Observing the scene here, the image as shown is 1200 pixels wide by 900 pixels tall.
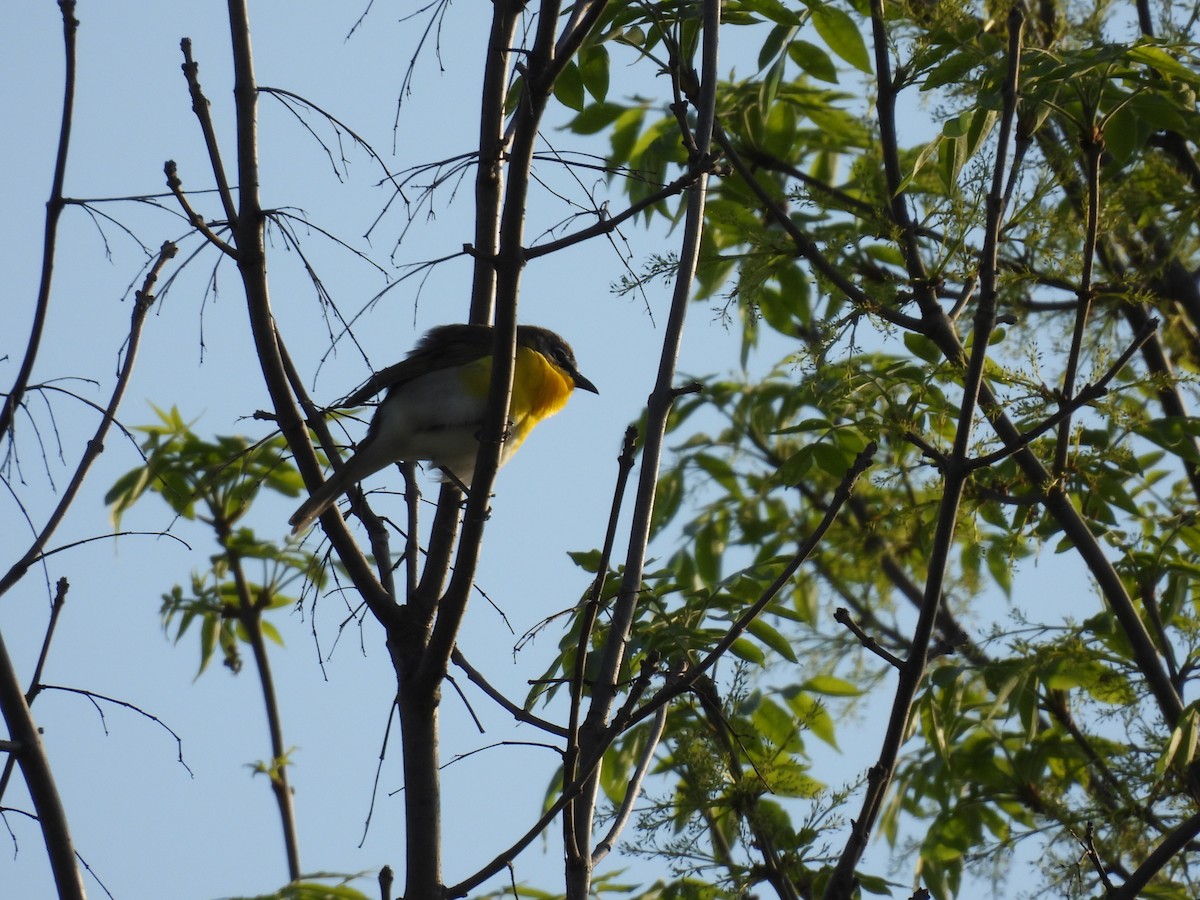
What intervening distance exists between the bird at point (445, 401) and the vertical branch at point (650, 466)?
5.34 ft

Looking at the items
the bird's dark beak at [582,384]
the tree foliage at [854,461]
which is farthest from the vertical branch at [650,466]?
the bird's dark beak at [582,384]

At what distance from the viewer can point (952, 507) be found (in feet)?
9.89

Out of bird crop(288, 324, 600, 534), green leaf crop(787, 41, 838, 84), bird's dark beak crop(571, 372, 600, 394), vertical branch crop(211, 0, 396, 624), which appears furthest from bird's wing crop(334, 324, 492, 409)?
vertical branch crop(211, 0, 396, 624)

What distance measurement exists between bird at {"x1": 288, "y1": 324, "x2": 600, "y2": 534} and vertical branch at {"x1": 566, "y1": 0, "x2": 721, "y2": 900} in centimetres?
163

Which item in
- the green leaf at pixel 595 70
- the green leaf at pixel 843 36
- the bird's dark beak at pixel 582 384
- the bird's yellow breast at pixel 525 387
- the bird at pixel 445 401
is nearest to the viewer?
the green leaf at pixel 595 70

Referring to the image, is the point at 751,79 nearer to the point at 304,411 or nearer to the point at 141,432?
the point at 304,411

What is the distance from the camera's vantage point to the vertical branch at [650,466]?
10.7ft

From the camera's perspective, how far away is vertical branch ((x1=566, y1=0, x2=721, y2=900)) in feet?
10.7

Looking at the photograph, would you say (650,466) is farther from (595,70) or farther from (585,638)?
(595,70)

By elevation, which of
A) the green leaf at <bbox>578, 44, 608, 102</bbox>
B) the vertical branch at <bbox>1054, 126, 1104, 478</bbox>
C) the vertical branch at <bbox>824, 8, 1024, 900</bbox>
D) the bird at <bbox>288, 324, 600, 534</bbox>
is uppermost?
the green leaf at <bbox>578, 44, 608, 102</bbox>

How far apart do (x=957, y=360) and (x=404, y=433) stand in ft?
6.98

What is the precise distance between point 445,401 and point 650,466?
2258 mm

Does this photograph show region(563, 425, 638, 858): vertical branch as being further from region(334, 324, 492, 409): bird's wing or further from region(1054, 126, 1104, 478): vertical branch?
region(334, 324, 492, 409): bird's wing

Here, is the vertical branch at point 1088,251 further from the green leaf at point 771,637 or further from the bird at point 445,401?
the bird at point 445,401
